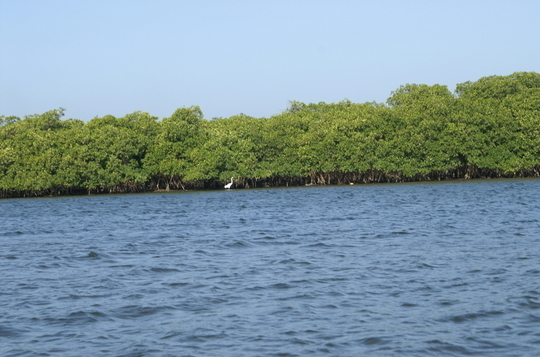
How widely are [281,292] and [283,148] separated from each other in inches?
2963

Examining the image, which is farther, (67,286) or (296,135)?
(296,135)

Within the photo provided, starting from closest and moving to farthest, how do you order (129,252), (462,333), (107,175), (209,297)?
(462,333), (209,297), (129,252), (107,175)

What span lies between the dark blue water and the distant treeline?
5287 centimetres

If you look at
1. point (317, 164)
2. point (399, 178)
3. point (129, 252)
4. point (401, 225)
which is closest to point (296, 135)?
point (317, 164)

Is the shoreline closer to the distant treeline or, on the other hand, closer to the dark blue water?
the distant treeline

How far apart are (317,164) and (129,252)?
64.6m

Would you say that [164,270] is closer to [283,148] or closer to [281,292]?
[281,292]

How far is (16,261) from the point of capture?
76.4 feet

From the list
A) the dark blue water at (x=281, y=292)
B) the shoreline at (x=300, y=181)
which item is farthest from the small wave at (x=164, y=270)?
the shoreline at (x=300, y=181)

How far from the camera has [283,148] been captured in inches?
3585

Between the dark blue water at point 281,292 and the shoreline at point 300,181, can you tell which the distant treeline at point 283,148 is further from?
the dark blue water at point 281,292

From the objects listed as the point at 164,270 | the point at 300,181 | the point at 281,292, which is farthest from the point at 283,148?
the point at 281,292

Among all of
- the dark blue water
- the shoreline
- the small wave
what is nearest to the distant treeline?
the shoreline

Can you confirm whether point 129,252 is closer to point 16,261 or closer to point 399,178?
point 16,261
